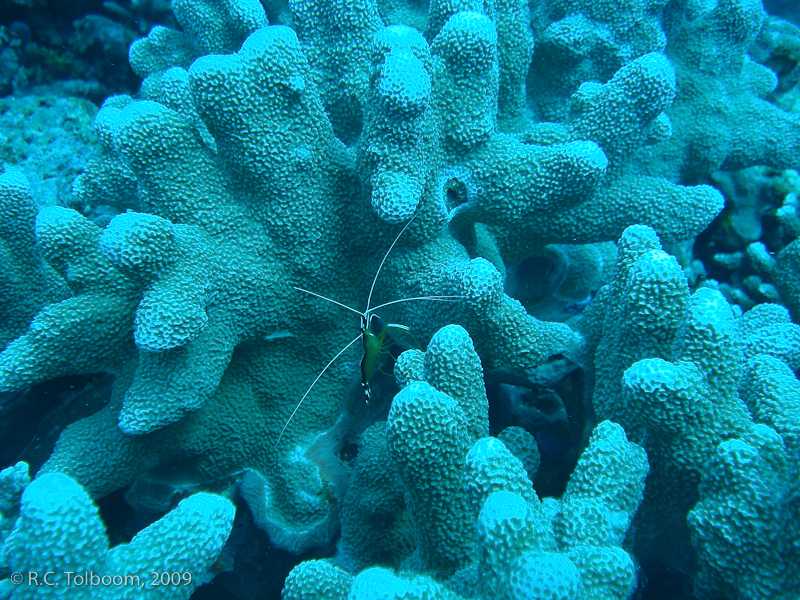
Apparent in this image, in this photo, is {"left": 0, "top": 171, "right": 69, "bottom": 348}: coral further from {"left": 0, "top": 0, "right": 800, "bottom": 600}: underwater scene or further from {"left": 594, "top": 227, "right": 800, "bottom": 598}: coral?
{"left": 594, "top": 227, "right": 800, "bottom": 598}: coral

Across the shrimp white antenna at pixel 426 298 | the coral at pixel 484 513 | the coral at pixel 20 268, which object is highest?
the coral at pixel 20 268

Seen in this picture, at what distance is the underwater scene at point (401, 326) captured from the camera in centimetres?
140

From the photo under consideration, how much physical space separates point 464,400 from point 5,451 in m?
2.69

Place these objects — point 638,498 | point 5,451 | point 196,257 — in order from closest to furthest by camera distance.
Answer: point 638,498
point 196,257
point 5,451

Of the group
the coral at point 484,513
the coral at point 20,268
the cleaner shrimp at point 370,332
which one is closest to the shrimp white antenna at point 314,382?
the cleaner shrimp at point 370,332

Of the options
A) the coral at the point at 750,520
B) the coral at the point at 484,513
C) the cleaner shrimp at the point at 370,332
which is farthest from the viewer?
the cleaner shrimp at the point at 370,332

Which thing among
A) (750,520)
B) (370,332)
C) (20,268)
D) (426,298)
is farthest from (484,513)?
(20,268)

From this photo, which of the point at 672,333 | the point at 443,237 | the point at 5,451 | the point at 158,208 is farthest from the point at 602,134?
the point at 5,451

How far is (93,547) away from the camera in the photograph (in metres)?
1.25

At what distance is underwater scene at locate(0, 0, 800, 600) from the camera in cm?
140

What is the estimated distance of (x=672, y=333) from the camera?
A: 175cm

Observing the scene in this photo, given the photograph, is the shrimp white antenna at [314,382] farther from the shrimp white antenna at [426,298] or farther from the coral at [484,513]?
the coral at [484,513]

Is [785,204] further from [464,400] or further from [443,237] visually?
[464,400]

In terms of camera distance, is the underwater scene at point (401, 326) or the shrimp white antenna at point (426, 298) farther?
the shrimp white antenna at point (426, 298)
